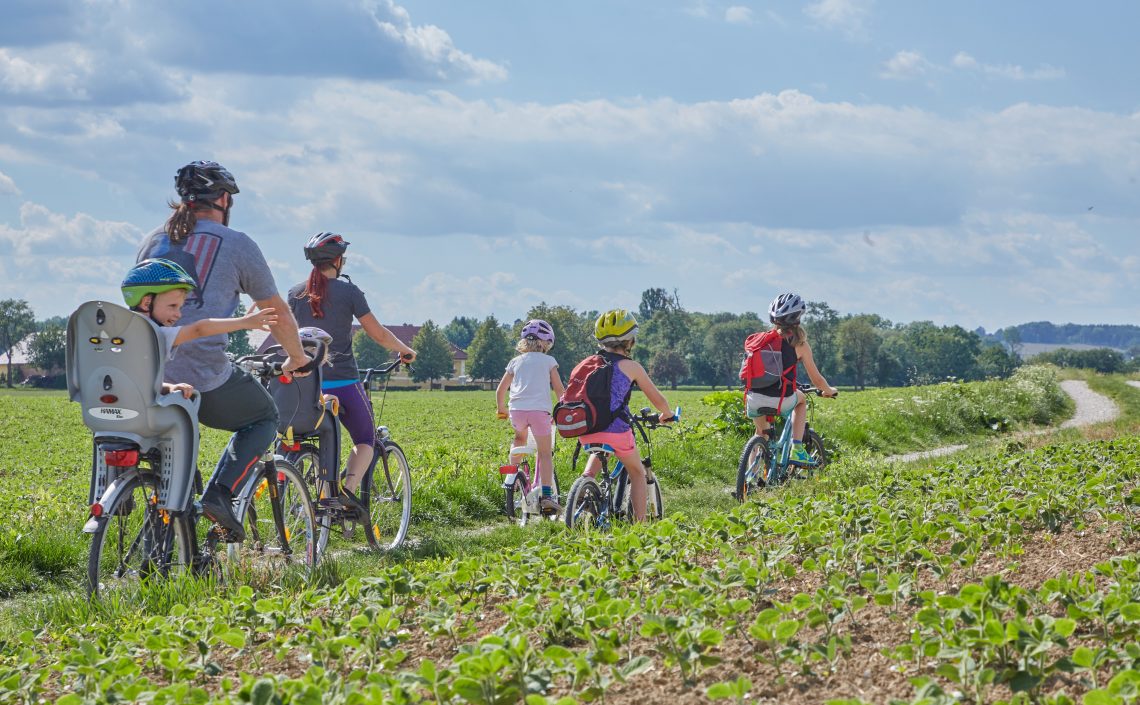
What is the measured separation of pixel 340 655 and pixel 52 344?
134 metres

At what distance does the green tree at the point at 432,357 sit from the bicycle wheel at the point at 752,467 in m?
106

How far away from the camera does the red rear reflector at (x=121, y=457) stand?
516cm

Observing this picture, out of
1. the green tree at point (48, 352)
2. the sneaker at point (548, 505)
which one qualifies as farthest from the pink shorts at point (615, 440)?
the green tree at point (48, 352)

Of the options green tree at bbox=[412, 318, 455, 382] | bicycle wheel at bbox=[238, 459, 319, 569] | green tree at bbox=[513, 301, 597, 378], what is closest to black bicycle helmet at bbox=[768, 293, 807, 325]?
bicycle wheel at bbox=[238, 459, 319, 569]

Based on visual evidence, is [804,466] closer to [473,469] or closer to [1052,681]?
[473,469]

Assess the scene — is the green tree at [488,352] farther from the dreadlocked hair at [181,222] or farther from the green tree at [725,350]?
the dreadlocked hair at [181,222]

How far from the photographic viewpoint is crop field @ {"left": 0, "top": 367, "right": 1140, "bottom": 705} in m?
3.45

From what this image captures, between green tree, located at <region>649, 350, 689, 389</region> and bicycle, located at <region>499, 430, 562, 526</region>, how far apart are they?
10893 cm

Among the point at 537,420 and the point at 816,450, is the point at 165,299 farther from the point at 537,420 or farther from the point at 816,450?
the point at 816,450

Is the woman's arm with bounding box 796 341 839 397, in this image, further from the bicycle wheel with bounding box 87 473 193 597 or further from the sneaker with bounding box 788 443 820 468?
the bicycle wheel with bounding box 87 473 193 597

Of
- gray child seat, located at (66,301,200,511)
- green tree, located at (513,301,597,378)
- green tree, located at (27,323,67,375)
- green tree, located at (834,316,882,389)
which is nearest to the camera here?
gray child seat, located at (66,301,200,511)

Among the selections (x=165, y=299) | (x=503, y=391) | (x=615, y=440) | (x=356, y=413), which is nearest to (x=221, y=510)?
(x=165, y=299)

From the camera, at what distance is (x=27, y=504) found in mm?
11375

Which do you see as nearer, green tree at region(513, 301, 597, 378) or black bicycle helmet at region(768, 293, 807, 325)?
black bicycle helmet at region(768, 293, 807, 325)
